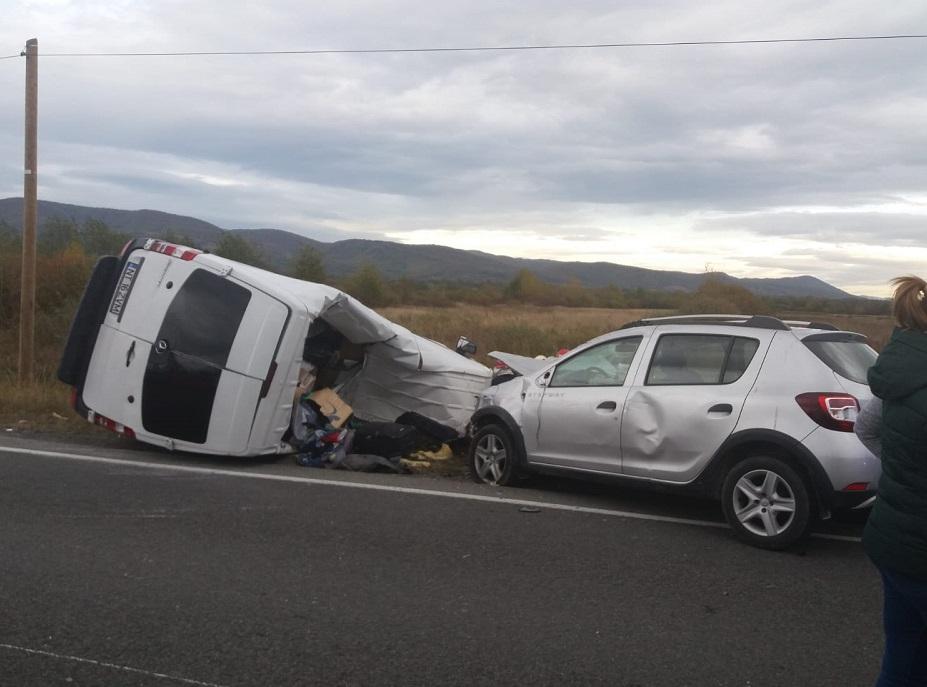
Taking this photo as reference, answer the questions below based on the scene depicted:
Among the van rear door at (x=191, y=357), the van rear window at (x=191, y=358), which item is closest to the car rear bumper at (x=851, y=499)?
the van rear door at (x=191, y=357)

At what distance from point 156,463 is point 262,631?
181 inches

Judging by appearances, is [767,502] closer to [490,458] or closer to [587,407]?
[587,407]

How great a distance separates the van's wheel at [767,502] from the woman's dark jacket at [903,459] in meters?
3.12

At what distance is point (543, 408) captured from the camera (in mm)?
7914

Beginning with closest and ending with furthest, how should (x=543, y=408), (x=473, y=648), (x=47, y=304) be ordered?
1. (x=473, y=648)
2. (x=543, y=408)
3. (x=47, y=304)

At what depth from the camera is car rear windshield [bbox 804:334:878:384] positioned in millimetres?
6434

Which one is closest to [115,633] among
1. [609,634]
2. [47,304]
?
[609,634]

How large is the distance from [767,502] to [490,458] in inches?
112

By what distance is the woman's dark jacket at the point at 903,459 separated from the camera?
2.97 m

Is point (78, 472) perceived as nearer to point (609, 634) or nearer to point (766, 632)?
point (609, 634)

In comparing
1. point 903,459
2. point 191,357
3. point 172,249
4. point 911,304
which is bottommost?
point 191,357

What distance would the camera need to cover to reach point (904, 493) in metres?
3.03

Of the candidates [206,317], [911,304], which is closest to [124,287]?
[206,317]

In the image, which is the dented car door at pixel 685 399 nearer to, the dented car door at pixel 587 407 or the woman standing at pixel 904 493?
the dented car door at pixel 587 407
